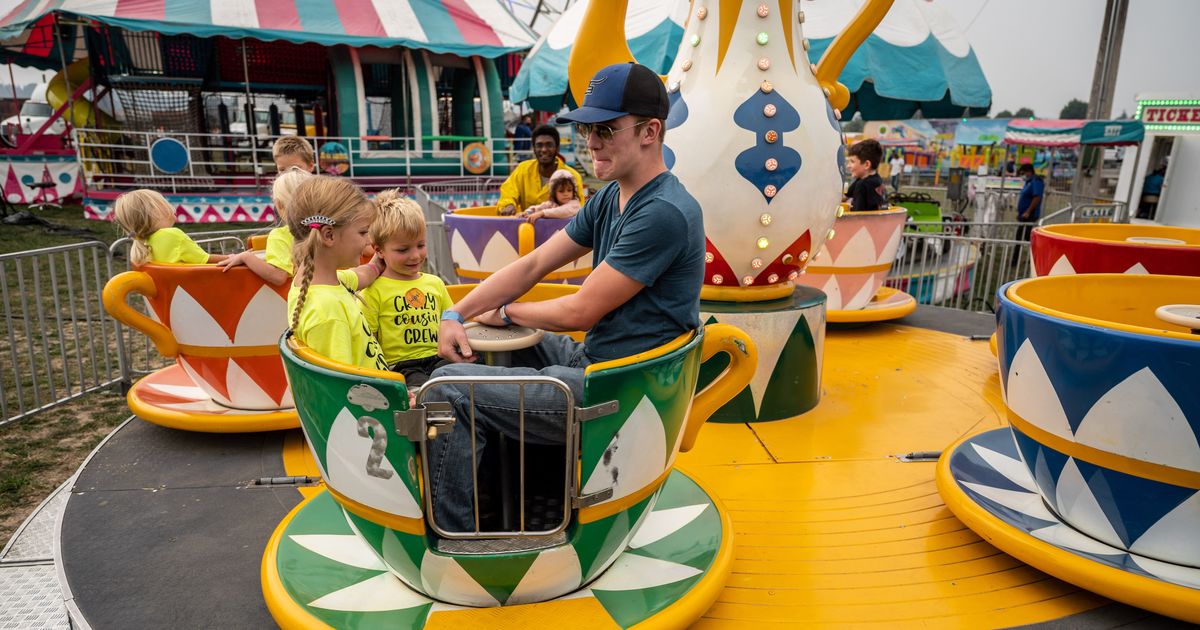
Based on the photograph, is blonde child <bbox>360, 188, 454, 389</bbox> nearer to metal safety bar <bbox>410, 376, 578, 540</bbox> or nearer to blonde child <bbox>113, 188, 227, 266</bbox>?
metal safety bar <bbox>410, 376, 578, 540</bbox>

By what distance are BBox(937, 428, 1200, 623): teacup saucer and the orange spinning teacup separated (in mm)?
2604

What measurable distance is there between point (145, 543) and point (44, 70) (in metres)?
22.8

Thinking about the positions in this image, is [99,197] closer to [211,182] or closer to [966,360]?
[211,182]

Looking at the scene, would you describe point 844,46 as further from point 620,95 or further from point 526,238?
point 526,238

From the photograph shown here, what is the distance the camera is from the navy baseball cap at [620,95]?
182 centimetres

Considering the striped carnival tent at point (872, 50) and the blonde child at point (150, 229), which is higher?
the striped carnival tent at point (872, 50)

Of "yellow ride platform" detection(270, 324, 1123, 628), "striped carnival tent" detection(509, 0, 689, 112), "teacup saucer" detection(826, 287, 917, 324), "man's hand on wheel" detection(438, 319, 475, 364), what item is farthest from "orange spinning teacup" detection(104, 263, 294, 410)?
"striped carnival tent" detection(509, 0, 689, 112)

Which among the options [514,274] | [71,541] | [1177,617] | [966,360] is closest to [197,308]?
[71,541]

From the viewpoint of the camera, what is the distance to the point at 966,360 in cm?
427

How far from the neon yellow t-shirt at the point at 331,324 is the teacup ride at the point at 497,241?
2557mm

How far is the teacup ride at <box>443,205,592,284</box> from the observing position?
4.70m

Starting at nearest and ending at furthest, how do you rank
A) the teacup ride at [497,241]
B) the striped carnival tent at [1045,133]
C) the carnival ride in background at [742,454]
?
the carnival ride in background at [742,454] → the teacup ride at [497,241] → the striped carnival tent at [1045,133]

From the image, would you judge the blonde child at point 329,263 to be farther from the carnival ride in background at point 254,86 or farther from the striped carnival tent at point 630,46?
the carnival ride in background at point 254,86

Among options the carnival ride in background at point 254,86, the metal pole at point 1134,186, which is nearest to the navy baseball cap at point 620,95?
the carnival ride in background at point 254,86
